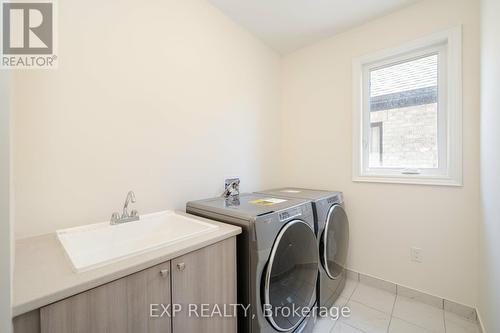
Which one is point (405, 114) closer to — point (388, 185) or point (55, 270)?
point (388, 185)

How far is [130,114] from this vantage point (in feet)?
4.33

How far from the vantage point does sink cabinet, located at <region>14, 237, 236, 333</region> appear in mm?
595

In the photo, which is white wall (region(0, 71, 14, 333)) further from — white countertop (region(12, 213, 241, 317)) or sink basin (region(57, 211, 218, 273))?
sink basin (region(57, 211, 218, 273))

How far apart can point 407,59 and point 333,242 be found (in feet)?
5.70

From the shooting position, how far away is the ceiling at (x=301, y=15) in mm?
1744

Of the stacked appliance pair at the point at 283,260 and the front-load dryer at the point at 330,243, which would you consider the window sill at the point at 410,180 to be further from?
the stacked appliance pair at the point at 283,260

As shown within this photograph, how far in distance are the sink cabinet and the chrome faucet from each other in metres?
0.56

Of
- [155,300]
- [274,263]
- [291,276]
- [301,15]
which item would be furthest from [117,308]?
[301,15]

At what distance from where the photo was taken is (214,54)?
1826 mm

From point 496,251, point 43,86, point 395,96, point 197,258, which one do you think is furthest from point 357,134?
point 43,86

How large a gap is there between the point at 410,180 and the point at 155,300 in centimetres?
203

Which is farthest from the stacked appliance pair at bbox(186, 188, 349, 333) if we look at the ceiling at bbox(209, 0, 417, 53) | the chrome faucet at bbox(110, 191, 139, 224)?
the ceiling at bbox(209, 0, 417, 53)

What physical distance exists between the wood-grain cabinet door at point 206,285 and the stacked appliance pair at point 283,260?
89 millimetres

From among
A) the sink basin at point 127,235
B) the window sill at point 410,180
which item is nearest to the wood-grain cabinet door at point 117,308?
the sink basin at point 127,235
